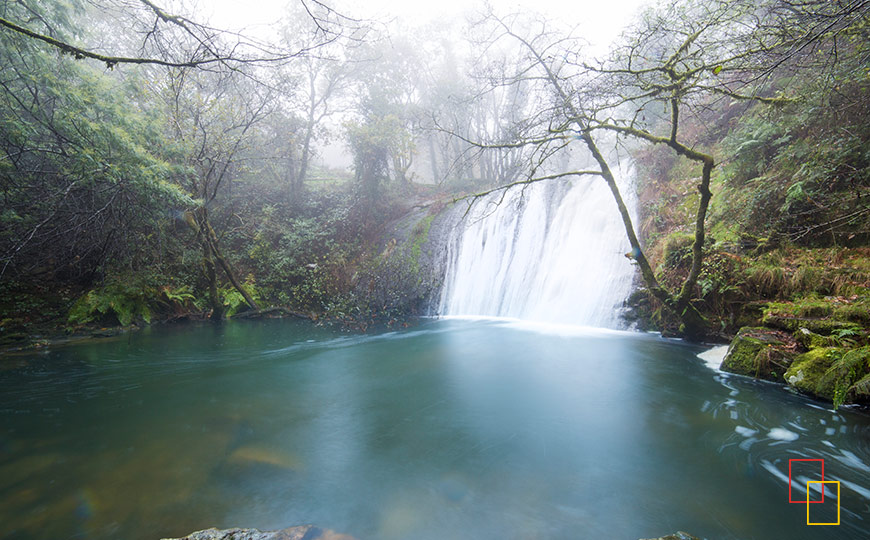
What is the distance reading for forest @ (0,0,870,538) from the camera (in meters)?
4.43

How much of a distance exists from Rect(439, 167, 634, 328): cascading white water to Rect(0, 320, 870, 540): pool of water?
247cm

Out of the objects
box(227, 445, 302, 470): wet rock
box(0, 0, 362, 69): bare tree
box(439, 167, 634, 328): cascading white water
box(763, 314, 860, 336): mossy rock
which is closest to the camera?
box(0, 0, 362, 69): bare tree

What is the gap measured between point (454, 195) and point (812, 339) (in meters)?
8.30

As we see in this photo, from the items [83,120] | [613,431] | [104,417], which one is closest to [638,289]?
[613,431]

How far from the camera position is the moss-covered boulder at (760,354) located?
484 cm

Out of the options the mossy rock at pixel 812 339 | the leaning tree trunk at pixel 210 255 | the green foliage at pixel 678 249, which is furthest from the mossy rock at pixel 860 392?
the leaning tree trunk at pixel 210 255

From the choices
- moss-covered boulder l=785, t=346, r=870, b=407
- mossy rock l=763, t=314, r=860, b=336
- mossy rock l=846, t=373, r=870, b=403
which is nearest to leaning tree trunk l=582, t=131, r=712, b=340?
mossy rock l=763, t=314, r=860, b=336

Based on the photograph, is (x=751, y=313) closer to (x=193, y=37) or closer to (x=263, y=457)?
(x=263, y=457)

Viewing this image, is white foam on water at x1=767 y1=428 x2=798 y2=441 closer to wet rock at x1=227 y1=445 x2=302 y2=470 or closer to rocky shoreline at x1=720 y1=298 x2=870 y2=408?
rocky shoreline at x1=720 y1=298 x2=870 y2=408

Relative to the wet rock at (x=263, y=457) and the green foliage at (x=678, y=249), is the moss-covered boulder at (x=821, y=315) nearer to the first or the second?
the green foliage at (x=678, y=249)

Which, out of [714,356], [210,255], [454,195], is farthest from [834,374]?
[210,255]

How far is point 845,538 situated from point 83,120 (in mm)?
11091

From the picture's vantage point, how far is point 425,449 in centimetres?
382

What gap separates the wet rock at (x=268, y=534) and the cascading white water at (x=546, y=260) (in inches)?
270
